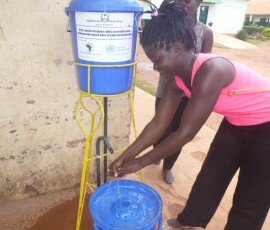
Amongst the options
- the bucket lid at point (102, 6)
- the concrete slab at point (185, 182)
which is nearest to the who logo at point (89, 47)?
the bucket lid at point (102, 6)

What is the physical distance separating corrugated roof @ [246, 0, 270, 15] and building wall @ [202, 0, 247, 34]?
A: 8.76 meters

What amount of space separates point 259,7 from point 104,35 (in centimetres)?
3612

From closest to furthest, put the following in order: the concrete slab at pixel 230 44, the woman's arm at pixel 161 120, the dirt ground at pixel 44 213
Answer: the woman's arm at pixel 161 120
the dirt ground at pixel 44 213
the concrete slab at pixel 230 44

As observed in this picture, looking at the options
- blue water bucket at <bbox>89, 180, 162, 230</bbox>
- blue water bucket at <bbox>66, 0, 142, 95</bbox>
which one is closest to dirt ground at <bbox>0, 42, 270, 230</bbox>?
blue water bucket at <bbox>89, 180, 162, 230</bbox>

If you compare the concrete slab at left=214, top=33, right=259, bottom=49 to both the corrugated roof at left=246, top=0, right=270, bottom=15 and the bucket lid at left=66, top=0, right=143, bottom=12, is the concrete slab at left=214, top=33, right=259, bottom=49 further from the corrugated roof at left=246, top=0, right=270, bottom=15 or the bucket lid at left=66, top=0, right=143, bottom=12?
the bucket lid at left=66, top=0, right=143, bottom=12

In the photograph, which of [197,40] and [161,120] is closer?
[161,120]

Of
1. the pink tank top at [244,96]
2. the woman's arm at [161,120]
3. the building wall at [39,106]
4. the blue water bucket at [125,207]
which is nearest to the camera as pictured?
the blue water bucket at [125,207]

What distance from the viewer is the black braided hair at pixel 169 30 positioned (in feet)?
4.61

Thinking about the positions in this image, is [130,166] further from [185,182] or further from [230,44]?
[230,44]

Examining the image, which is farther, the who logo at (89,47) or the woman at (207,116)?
the who logo at (89,47)

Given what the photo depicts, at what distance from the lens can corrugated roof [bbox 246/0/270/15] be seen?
1256 inches

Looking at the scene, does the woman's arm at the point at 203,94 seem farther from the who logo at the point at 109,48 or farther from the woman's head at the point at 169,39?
the who logo at the point at 109,48

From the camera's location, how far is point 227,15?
23.9 meters

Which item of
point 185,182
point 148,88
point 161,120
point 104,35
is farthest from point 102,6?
point 148,88
